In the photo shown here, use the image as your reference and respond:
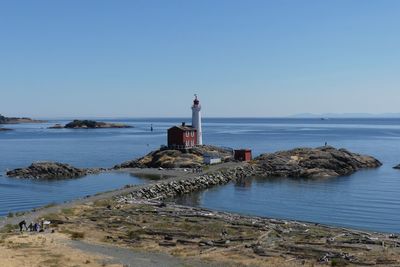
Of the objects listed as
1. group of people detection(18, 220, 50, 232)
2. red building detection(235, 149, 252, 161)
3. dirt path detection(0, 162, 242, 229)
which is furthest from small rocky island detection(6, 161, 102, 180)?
group of people detection(18, 220, 50, 232)

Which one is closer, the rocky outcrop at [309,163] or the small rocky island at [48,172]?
the small rocky island at [48,172]

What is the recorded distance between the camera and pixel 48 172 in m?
79.2

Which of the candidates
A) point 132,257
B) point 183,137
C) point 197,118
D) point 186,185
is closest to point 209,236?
point 132,257

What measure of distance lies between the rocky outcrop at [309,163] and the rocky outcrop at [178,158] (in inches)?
287

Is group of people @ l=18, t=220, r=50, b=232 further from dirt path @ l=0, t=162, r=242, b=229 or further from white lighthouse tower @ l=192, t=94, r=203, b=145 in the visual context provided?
white lighthouse tower @ l=192, t=94, r=203, b=145

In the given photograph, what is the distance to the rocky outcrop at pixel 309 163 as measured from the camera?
82625 mm

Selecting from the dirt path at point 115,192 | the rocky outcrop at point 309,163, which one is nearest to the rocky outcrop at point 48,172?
the dirt path at point 115,192

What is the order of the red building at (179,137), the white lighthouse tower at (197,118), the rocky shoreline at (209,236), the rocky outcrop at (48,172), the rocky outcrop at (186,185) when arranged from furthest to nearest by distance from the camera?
the white lighthouse tower at (197,118) → the red building at (179,137) → the rocky outcrop at (48,172) → the rocky outcrop at (186,185) → the rocky shoreline at (209,236)

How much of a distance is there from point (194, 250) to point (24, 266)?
10.2m

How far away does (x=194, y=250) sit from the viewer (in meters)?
A: 32.7

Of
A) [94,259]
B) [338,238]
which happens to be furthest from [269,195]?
[94,259]

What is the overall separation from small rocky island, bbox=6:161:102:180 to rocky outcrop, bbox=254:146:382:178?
91.1ft

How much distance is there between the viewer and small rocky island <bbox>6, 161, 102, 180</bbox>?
78000mm

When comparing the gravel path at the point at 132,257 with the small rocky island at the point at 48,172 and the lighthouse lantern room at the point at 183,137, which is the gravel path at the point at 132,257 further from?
the lighthouse lantern room at the point at 183,137
